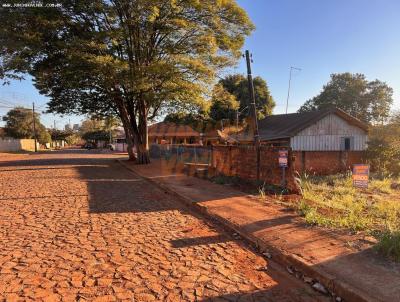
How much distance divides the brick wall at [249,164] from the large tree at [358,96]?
37.0m

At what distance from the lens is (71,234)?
6430 mm

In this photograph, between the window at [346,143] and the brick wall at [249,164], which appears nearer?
the brick wall at [249,164]

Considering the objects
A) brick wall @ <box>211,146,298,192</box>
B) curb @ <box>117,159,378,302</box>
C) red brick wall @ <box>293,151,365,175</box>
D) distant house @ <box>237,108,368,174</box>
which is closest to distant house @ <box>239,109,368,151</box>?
distant house @ <box>237,108,368,174</box>

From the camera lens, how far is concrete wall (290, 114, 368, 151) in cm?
2480

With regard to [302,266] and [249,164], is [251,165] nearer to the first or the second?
[249,164]

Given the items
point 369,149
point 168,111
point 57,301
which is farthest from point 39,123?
point 57,301

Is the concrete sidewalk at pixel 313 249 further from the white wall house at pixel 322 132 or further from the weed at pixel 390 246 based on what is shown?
the white wall house at pixel 322 132

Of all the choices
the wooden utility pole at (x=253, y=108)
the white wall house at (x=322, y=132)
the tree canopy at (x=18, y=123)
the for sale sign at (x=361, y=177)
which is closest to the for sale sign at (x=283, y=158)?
the wooden utility pole at (x=253, y=108)

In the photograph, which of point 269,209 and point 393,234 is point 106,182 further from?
point 393,234

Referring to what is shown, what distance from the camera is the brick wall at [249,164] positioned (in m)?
11.2

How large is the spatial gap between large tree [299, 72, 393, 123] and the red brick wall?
3180 centimetres

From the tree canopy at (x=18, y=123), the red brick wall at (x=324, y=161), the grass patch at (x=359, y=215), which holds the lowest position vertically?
the grass patch at (x=359, y=215)

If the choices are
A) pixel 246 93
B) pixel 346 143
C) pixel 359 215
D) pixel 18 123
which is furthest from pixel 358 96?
pixel 18 123

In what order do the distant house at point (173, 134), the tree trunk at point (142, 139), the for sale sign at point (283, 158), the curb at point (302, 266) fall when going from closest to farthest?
the curb at point (302, 266)
the for sale sign at point (283, 158)
the tree trunk at point (142, 139)
the distant house at point (173, 134)
